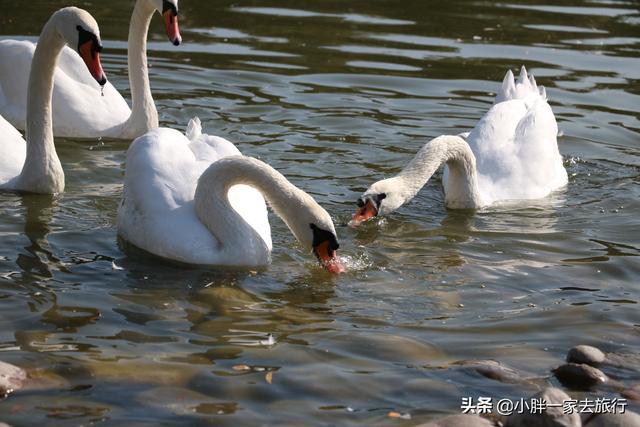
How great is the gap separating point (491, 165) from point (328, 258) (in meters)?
2.96

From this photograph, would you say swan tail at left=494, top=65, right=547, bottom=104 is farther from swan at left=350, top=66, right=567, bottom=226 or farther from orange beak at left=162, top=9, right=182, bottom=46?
orange beak at left=162, top=9, right=182, bottom=46

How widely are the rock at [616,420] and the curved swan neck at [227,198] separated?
261 centimetres

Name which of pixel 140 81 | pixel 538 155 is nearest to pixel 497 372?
pixel 538 155

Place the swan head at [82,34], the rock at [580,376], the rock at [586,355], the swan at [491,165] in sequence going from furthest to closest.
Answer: the swan head at [82,34] → the swan at [491,165] → the rock at [586,355] → the rock at [580,376]

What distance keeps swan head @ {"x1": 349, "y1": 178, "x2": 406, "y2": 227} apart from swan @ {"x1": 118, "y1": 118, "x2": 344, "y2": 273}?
0.71 meters

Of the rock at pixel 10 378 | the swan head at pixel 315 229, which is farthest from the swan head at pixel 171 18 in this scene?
the rock at pixel 10 378

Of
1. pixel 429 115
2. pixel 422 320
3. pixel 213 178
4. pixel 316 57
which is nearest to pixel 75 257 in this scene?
pixel 213 178

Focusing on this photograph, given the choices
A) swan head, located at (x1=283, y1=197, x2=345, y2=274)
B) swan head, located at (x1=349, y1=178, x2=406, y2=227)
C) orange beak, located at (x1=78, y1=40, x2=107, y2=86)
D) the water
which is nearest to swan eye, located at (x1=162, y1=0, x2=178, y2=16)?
the water

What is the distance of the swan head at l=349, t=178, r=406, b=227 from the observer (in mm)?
9055

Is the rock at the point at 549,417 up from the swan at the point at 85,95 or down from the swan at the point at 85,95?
down

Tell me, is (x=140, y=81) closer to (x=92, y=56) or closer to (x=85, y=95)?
(x=85, y=95)

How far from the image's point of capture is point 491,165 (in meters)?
10.6

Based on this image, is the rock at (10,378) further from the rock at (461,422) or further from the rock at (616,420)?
the rock at (616,420)

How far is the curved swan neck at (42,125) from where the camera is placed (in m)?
9.73
